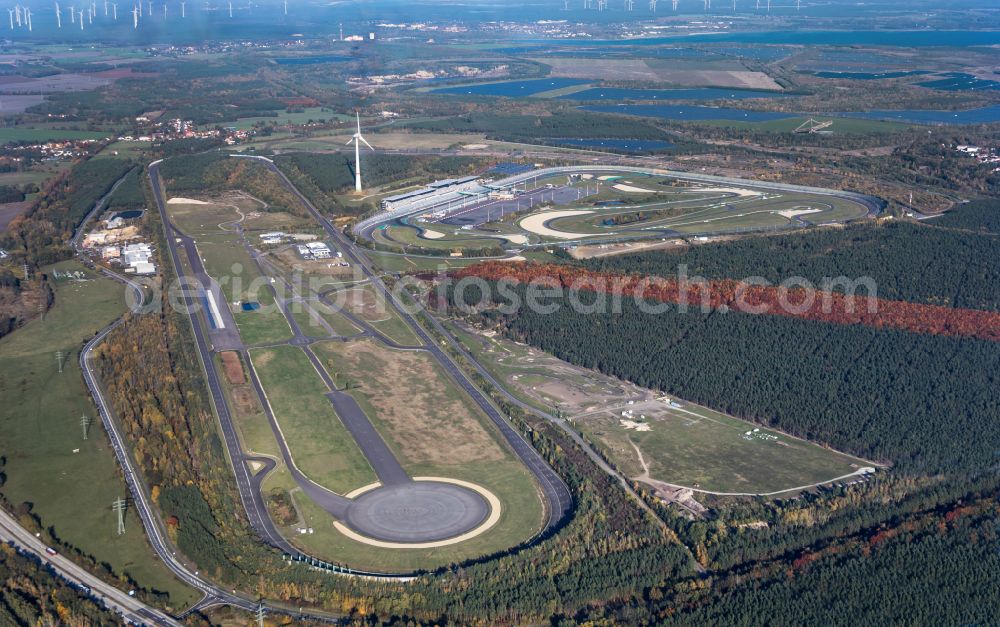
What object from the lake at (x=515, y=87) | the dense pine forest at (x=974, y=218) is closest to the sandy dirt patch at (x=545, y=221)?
the dense pine forest at (x=974, y=218)

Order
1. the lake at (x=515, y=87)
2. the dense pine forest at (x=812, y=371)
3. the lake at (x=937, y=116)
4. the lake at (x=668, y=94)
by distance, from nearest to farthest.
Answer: the dense pine forest at (x=812, y=371), the lake at (x=937, y=116), the lake at (x=668, y=94), the lake at (x=515, y=87)

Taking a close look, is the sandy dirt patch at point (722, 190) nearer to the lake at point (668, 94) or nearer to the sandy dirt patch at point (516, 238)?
the sandy dirt patch at point (516, 238)

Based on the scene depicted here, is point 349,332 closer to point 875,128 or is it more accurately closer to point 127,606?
point 127,606

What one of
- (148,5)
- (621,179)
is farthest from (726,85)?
(148,5)

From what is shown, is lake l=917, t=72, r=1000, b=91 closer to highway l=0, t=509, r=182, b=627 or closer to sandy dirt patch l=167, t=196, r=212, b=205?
sandy dirt patch l=167, t=196, r=212, b=205

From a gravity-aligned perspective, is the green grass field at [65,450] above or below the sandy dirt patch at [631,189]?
below

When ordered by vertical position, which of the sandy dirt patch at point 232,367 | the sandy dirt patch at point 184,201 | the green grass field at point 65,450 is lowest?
the green grass field at point 65,450
